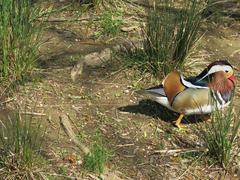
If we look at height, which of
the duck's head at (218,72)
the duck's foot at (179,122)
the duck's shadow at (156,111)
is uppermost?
the duck's head at (218,72)

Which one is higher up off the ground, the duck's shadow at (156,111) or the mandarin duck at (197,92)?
the mandarin duck at (197,92)

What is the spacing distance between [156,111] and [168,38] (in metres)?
0.60

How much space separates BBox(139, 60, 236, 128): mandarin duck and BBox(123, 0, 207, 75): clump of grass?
1.64ft

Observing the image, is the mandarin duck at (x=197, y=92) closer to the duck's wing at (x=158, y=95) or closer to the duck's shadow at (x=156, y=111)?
the duck's wing at (x=158, y=95)

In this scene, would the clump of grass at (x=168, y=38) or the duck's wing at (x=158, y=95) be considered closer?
the duck's wing at (x=158, y=95)

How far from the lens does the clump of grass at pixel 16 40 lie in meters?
4.36

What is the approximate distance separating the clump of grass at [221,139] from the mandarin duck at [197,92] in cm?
13

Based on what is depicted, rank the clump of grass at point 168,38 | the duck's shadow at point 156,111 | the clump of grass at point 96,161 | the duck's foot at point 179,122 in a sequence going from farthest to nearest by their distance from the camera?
1. the clump of grass at point 168,38
2. the duck's shadow at point 156,111
3. the duck's foot at point 179,122
4. the clump of grass at point 96,161

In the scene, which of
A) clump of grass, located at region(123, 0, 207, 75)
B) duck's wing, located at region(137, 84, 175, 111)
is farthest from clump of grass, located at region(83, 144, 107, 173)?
clump of grass, located at region(123, 0, 207, 75)

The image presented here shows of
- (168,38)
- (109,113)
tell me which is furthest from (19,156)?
(168,38)

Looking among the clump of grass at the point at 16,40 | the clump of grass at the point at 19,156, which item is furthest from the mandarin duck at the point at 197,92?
the clump of grass at the point at 19,156

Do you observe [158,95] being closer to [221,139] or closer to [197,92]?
[197,92]

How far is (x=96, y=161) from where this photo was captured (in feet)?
12.2

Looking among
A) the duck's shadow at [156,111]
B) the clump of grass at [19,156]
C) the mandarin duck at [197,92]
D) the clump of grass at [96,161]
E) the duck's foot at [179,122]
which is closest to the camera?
the clump of grass at [19,156]
